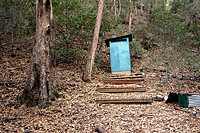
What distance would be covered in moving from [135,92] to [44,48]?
3906mm

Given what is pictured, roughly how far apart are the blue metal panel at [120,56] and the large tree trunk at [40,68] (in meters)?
5.93

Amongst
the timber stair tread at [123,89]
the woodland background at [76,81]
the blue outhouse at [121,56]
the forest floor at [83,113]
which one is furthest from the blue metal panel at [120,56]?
the forest floor at [83,113]

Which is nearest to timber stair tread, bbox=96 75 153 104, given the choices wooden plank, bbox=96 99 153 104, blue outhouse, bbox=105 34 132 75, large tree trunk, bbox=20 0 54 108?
wooden plank, bbox=96 99 153 104

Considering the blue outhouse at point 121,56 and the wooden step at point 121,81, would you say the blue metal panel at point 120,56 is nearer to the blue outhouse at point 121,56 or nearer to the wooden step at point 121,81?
the blue outhouse at point 121,56

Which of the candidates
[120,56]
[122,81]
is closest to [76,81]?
[122,81]

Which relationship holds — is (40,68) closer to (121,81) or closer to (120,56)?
(121,81)

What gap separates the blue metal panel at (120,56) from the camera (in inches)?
384

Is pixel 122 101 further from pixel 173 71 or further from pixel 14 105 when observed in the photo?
pixel 173 71

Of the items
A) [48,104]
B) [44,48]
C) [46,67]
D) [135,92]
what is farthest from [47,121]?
[135,92]

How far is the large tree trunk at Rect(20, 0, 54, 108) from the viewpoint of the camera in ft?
14.0

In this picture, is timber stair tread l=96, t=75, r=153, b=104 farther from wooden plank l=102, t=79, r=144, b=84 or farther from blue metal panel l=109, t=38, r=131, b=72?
blue metal panel l=109, t=38, r=131, b=72

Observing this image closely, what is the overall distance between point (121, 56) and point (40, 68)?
644cm

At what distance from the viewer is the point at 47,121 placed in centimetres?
374

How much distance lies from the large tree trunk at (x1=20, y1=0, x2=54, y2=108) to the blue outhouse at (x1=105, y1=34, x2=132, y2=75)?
5906 millimetres
